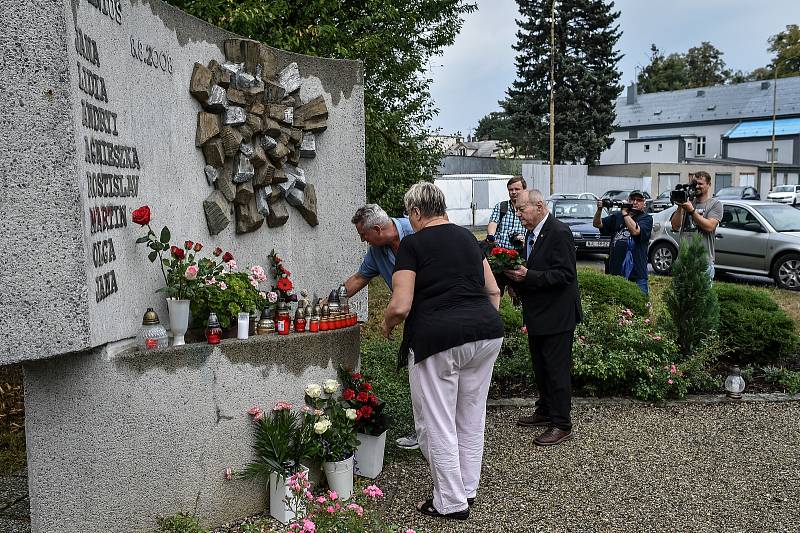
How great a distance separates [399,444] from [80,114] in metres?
3.00

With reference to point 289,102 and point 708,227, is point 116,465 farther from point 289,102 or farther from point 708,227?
point 708,227

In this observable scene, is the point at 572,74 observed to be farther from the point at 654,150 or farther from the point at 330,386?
the point at 330,386

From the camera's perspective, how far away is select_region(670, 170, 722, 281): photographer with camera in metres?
7.36

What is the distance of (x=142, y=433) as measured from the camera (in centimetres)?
364

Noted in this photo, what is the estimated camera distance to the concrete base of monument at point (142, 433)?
3.50 meters

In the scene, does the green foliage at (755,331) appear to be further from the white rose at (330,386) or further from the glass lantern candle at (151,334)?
the glass lantern candle at (151,334)

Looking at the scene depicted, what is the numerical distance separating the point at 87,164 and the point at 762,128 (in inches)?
2401

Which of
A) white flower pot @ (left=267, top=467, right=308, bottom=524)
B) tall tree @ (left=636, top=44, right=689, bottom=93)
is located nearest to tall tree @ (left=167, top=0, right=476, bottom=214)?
white flower pot @ (left=267, top=467, right=308, bottom=524)

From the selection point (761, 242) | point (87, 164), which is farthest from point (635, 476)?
point (761, 242)

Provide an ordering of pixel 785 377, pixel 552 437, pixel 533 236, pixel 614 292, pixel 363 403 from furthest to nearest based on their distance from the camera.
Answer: pixel 614 292
pixel 785 377
pixel 533 236
pixel 552 437
pixel 363 403

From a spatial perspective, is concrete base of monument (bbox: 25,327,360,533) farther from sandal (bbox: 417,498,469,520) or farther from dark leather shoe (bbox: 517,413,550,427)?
dark leather shoe (bbox: 517,413,550,427)

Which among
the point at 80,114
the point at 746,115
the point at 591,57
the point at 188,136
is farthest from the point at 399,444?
the point at 746,115

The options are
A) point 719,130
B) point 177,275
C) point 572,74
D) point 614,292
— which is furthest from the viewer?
point 719,130

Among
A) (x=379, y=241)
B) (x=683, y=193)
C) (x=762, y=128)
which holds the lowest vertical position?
(x=379, y=241)
